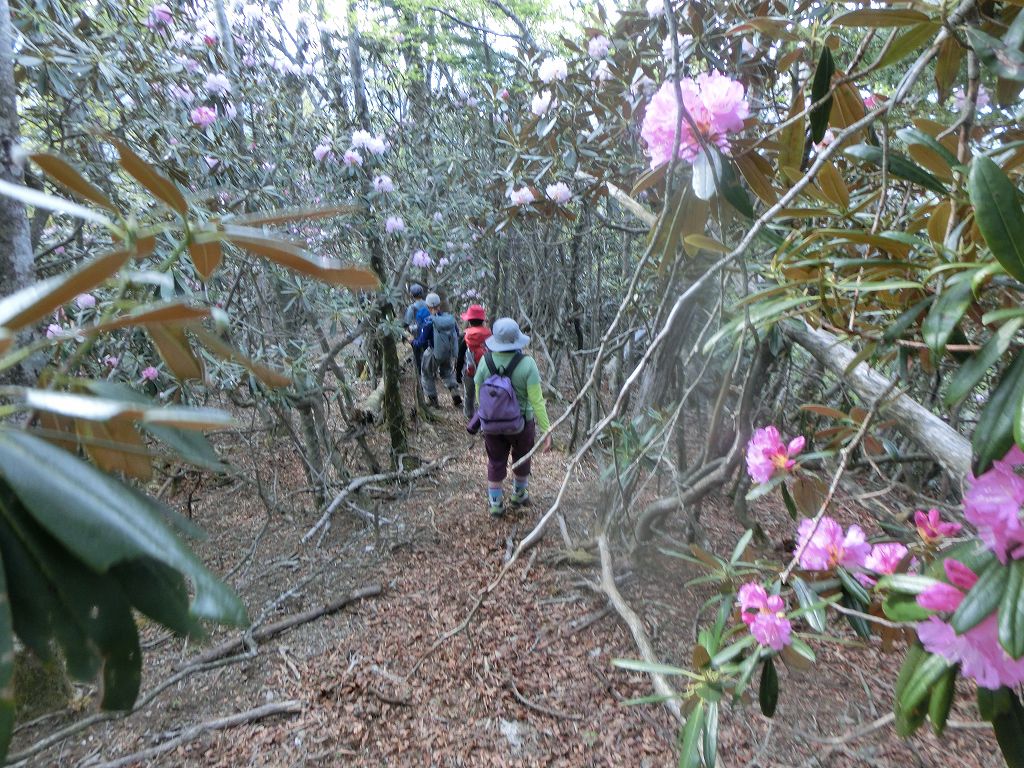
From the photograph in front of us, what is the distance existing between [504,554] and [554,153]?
218cm

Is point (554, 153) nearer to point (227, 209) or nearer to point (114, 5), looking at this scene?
point (227, 209)

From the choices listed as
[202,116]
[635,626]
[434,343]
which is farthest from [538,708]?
[434,343]

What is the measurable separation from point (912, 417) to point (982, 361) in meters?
0.45

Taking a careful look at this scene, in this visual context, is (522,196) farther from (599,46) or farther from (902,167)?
(902,167)

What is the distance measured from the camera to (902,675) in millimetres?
838

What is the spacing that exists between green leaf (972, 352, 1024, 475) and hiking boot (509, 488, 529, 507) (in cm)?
313

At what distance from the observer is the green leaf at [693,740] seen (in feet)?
3.47

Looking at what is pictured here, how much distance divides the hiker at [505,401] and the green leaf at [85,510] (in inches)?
123

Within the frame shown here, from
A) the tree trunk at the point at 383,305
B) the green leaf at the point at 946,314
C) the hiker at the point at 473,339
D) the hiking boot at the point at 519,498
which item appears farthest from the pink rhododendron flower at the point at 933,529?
the hiker at the point at 473,339

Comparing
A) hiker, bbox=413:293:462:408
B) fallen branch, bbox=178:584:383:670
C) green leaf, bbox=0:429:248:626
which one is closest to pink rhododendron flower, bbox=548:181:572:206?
fallen branch, bbox=178:584:383:670

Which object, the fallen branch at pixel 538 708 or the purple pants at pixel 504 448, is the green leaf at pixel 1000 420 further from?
the purple pants at pixel 504 448

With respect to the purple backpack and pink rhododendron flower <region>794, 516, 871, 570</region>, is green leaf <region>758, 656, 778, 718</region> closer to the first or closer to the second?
pink rhododendron flower <region>794, 516, 871, 570</region>

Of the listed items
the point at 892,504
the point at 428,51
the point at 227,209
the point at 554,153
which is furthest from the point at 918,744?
the point at 428,51

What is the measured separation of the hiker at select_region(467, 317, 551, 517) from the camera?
3.53 m
